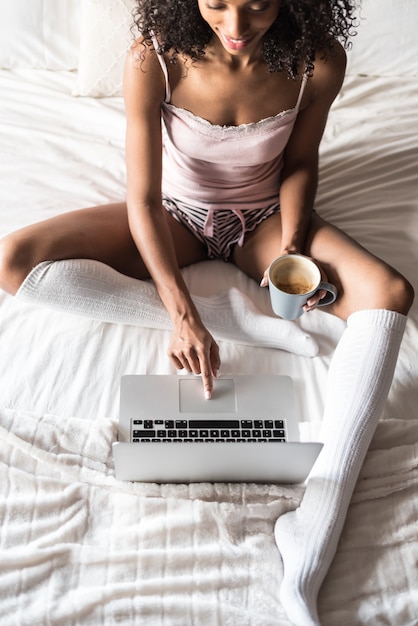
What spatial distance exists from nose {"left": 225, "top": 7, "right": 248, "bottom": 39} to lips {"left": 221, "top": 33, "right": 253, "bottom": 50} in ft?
0.05

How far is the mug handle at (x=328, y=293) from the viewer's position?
1.23 meters

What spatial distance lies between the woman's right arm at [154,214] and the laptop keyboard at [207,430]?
10 centimetres

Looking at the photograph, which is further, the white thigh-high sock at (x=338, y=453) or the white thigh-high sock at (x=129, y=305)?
the white thigh-high sock at (x=129, y=305)

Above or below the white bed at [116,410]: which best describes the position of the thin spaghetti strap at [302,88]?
above

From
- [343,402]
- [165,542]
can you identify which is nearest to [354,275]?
[343,402]

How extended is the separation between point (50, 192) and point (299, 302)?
72cm

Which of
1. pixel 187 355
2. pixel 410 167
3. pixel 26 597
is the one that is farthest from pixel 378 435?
pixel 410 167

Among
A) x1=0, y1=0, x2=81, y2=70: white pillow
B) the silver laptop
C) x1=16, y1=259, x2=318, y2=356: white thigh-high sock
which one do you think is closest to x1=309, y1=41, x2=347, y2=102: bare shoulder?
x1=16, y1=259, x2=318, y2=356: white thigh-high sock

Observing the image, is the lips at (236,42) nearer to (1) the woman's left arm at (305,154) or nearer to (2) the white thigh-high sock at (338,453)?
(1) the woman's left arm at (305,154)

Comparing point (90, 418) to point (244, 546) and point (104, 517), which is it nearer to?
point (104, 517)

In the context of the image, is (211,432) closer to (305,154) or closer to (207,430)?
(207,430)

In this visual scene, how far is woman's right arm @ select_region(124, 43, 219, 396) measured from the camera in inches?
48.9

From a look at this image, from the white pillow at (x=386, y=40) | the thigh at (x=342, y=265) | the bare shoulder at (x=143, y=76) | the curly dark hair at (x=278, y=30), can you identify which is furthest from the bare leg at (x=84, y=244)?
the white pillow at (x=386, y=40)

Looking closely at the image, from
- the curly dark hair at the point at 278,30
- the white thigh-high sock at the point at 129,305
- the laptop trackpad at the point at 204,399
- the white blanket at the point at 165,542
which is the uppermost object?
the curly dark hair at the point at 278,30
